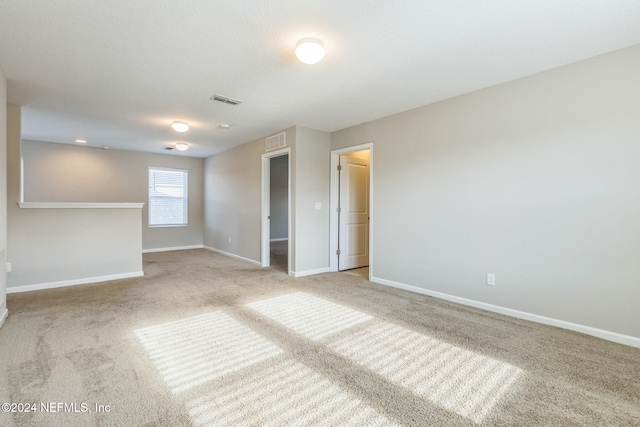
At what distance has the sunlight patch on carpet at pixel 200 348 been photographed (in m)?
1.99

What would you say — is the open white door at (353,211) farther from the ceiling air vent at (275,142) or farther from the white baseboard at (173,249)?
the white baseboard at (173,249)

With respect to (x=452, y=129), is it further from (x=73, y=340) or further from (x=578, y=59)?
(x=73, y=340)

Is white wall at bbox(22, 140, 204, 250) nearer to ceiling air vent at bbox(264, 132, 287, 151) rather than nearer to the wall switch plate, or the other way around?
ceiling air vent at bbox(264, 132, 287, 151)

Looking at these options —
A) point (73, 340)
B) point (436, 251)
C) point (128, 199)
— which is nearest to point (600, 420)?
point (436, 251)

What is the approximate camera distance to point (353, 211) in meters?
5.38

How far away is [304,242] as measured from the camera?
16.0 feet

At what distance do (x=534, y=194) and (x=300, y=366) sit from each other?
2.70m

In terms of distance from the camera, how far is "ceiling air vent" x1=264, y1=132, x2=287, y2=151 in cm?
506

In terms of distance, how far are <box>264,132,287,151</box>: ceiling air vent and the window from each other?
136 inches

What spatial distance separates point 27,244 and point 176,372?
3609 mm

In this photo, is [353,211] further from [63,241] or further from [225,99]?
[63,241]

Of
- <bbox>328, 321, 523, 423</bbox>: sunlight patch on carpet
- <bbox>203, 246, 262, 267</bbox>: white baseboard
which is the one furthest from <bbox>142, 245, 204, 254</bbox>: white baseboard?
<bbox>328, 321, 523, 423</bbox>: sunlight patch on carpet

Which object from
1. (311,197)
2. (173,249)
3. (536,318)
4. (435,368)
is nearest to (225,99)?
(311,197)

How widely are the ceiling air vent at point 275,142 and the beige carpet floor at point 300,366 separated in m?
2.77
